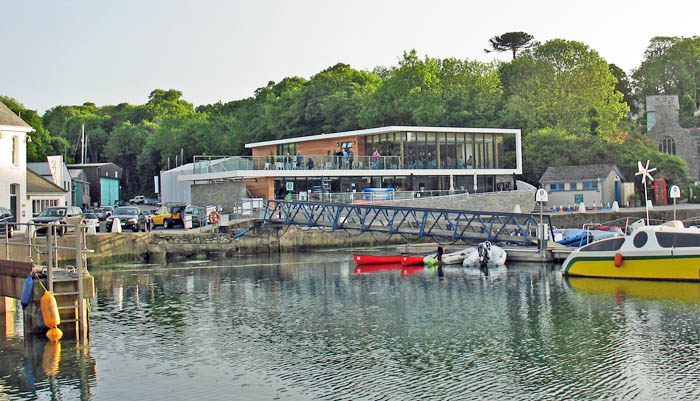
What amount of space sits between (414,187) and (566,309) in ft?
124

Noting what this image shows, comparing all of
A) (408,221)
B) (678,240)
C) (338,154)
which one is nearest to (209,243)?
(408,221)

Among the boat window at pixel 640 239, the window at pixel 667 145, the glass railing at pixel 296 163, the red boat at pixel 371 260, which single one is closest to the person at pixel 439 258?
the red boat at pixel 371 260

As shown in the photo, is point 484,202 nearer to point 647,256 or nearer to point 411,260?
point 411,260

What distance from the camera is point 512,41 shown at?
13112 cm

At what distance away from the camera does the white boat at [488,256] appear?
4072cm

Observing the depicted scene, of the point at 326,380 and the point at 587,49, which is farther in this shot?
the point at 587,49

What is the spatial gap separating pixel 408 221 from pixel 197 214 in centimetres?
1691

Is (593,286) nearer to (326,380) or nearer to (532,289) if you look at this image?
(532,289)

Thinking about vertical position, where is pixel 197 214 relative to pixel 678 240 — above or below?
above

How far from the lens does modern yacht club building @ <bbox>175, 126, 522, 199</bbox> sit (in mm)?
58375

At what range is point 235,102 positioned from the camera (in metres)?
124

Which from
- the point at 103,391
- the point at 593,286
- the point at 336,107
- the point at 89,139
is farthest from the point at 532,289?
the point at 89,139

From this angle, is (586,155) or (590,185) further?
(586,155)

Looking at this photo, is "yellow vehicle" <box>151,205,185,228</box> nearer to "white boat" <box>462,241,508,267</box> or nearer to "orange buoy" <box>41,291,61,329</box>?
"white boat" <box>462,241,508,267</box>
